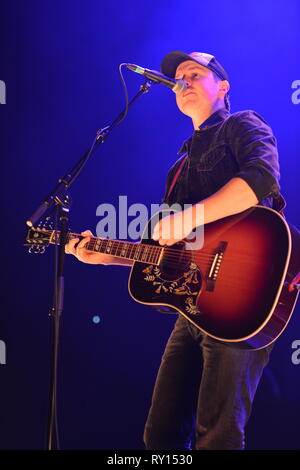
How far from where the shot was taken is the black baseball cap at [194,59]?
2.43 m

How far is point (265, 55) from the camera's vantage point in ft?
11.4

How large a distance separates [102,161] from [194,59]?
1377 millimetres

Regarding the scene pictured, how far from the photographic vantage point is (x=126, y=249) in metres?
2.36

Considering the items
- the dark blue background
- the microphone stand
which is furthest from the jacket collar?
the dark blue background

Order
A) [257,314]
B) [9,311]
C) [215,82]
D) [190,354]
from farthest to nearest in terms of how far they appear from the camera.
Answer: [9,311], [215,82], [190,354], [257,314]

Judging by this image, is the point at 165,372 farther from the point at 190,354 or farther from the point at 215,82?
the point at 215,82

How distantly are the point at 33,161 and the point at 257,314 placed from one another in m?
2.44

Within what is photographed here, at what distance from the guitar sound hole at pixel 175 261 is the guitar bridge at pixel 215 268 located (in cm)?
15

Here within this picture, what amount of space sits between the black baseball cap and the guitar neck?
110cm

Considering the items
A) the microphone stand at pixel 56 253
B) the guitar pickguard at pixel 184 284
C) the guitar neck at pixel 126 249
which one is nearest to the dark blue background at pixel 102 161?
the guitar neck at pixel 126 249

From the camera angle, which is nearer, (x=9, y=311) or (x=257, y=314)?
(x=257, y=314)

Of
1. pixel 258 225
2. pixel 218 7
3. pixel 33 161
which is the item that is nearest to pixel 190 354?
pixel 258 225

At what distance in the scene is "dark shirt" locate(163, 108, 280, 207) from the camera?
1820 mm

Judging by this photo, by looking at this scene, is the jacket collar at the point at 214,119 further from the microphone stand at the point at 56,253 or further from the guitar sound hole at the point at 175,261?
the guitar sound hole at the point at 175,261
